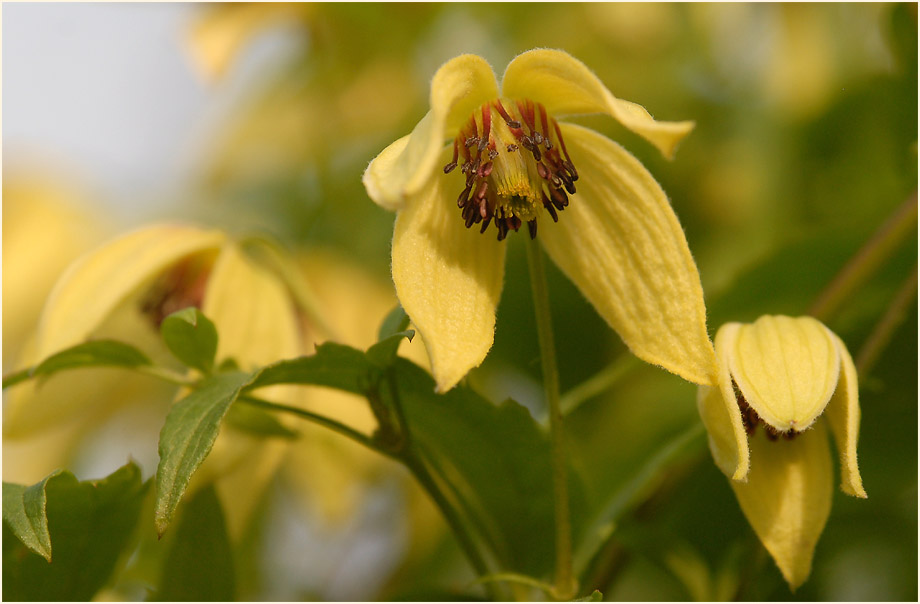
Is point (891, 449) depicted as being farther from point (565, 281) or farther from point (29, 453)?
point (29, 453)

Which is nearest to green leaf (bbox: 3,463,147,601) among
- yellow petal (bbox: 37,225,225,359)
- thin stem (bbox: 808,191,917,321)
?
yellow petal (bbox: 37,225,225,359)

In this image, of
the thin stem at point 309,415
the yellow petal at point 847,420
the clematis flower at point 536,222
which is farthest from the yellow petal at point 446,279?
the yellow petal at point 847,420

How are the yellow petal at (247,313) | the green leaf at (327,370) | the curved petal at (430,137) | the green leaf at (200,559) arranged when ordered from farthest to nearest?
1. the yellow petal at (247,313)
2. the green leaf at (200,559)
3. the green leaf at (327,370)
4. the curved petal at (430,137)

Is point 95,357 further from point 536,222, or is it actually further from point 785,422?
point 785,422

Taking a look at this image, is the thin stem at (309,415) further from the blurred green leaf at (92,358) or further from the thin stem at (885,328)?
the thin stem at (885,328)

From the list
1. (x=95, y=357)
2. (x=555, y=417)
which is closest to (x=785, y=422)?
(x=555, y=417)

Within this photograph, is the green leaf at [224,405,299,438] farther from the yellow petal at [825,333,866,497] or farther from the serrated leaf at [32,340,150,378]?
the yellow petal at [825,333,866,497]
